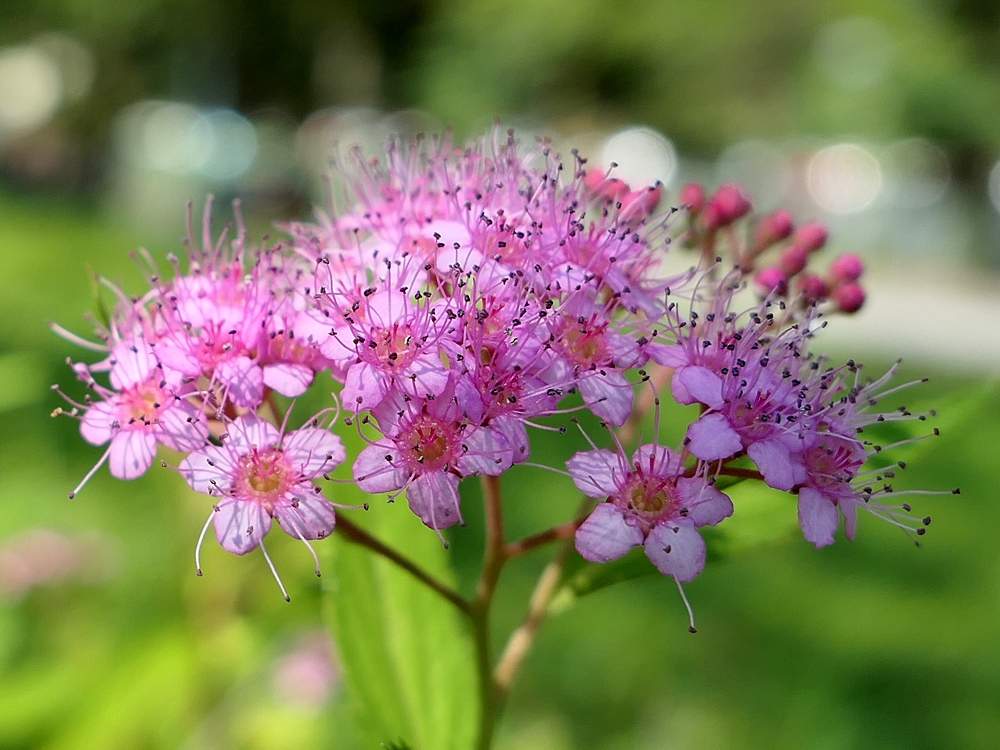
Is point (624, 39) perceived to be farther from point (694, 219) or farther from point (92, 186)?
point (694, 219)

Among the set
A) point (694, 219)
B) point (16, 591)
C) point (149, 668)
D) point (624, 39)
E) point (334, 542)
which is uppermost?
point (694, 219)

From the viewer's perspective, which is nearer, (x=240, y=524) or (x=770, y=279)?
→ (x=240, y=524)

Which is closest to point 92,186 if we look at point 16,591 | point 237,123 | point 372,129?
point 237,123

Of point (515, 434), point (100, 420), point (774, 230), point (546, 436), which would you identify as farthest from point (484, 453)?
point (546, 436)

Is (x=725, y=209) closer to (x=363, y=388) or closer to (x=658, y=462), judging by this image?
(x=658, y=462)

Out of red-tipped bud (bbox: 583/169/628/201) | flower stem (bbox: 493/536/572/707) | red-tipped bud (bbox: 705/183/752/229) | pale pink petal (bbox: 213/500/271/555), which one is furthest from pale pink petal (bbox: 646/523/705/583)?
red-tipped bud (bbox: 705/183/752/229)

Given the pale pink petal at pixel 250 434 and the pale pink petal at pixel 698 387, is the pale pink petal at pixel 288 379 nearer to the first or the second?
the pale pink petal at pixel 250 434
